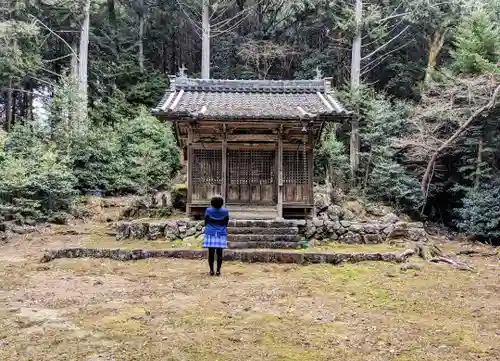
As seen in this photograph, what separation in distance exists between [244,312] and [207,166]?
289 inches

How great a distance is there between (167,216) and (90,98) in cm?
1394

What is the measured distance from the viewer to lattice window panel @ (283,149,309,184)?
501 inches

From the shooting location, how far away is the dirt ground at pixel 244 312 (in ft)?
14.3

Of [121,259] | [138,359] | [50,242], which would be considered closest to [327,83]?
[121,259]

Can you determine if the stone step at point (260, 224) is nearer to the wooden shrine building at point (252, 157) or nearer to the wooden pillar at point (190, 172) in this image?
the wooden shrine building at point (252, 157)

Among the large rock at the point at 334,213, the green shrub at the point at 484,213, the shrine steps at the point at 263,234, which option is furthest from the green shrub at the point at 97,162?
the green shrub at the point at 484,213

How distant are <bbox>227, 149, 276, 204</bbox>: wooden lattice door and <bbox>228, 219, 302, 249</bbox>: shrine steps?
167 cm

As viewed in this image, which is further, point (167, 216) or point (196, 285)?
point (167, 216)

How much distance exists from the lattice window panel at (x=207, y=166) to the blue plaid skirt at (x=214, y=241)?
200 inches

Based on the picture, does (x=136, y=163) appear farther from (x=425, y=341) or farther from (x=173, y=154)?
(x=425, y=341)

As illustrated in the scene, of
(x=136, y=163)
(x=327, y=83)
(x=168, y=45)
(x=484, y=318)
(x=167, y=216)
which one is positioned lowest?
(x=484, y=318)

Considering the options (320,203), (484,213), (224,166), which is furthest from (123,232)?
(484,213)

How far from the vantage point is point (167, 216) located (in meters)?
13.1

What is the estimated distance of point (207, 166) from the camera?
12.7 m
